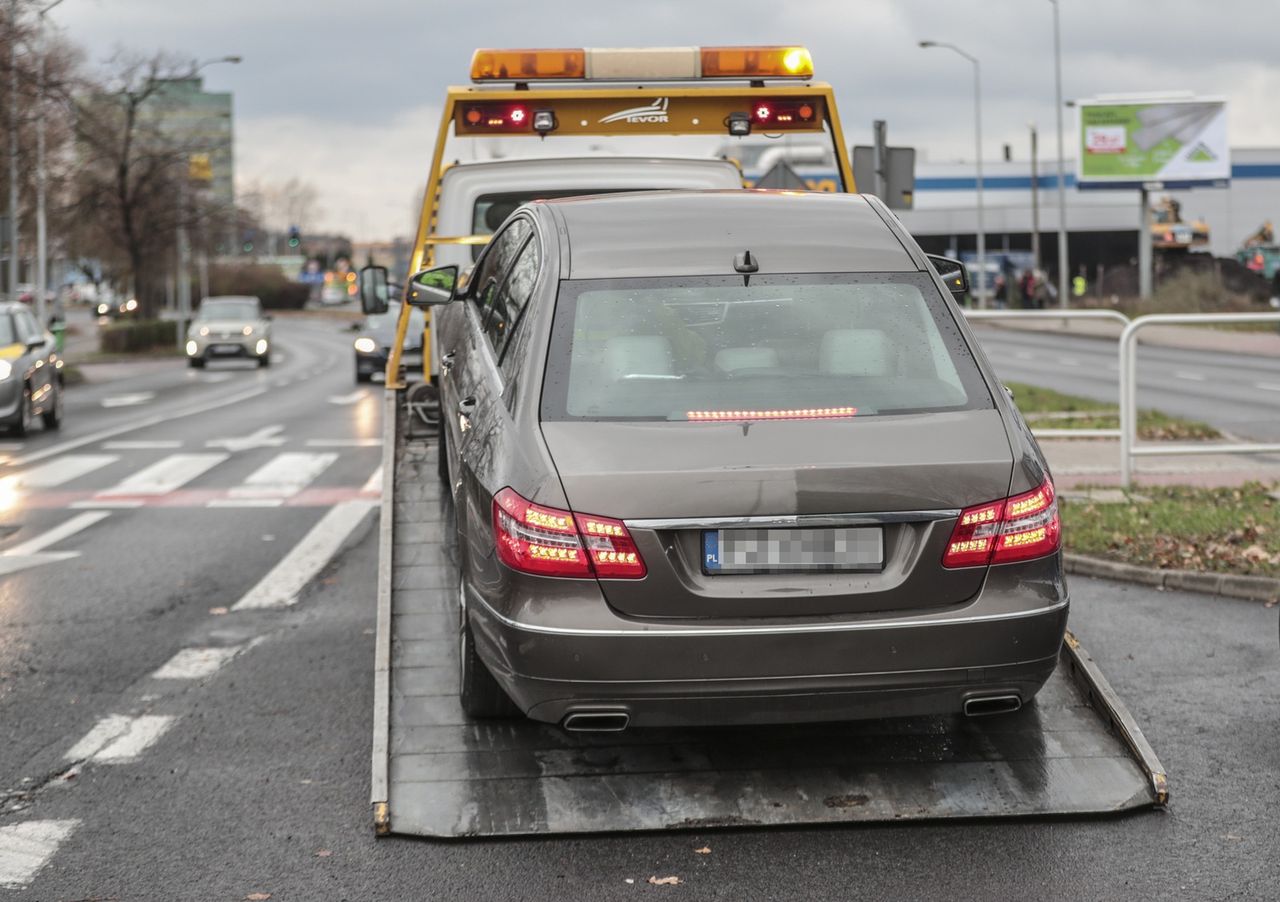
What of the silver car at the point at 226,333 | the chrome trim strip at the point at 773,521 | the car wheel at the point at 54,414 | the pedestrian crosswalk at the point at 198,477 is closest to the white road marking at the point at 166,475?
the pedestrian crosswalk at the point at 198,477

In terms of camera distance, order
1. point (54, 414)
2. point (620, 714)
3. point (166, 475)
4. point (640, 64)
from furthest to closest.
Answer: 1. point (54, 414)
2. point (166, 475)
3. point (640, 64)
4. point (620, 714)

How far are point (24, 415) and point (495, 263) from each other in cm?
1479

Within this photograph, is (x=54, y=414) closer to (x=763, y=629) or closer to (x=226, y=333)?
(x=763, y=629)

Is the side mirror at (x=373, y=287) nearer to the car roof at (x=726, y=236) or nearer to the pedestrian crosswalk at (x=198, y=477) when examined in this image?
→ the pedestrian crosswalk at (x=198, y=477)

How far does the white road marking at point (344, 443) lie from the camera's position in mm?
18359

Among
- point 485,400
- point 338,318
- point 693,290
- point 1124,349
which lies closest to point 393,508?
point 485,400

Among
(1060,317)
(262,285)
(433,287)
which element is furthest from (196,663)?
(262,285)

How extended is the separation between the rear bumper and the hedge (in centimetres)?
5121

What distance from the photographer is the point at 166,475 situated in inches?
613

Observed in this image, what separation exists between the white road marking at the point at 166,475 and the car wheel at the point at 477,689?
929cm

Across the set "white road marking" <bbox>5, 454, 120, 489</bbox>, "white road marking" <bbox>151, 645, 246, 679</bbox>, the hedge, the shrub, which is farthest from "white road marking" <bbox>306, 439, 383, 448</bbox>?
the shrub

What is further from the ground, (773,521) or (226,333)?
(226,333)

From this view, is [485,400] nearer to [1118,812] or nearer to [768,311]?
[768,311]

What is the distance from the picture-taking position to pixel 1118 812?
Result: 486 cm
